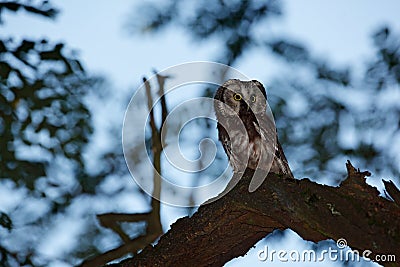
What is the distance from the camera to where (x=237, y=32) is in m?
4.64

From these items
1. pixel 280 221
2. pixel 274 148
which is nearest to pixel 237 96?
pixel 274 148

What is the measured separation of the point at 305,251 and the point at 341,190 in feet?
5.25

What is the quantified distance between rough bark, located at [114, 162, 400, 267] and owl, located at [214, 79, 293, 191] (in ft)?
4.14

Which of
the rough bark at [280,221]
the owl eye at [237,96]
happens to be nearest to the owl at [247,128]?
the owl eye at [237,96]

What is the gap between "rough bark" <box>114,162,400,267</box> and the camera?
7.39ft

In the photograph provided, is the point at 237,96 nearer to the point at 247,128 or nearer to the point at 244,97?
the point at 244,97

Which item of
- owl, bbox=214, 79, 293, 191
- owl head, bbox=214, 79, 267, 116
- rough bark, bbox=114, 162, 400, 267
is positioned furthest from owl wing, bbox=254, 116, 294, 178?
rough bark, bbox=114, 162, 400, 267

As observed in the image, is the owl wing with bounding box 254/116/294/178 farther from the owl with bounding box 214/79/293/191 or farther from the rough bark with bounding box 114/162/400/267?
the rough bark with bounding box 114/162/400/267

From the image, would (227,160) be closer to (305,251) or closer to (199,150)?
(199,150)

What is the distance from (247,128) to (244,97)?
0.23 metres

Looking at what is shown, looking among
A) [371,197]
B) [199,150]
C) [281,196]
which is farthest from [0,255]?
[371,197]

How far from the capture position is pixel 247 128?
13.9 ft

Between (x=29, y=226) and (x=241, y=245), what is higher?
(x=29, y=226)

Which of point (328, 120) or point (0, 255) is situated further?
point (328, 120)
